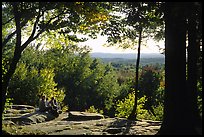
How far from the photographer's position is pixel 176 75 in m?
11.5

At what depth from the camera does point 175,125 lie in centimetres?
1164

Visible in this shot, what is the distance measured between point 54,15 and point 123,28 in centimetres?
341

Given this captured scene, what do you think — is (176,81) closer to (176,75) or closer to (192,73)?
(176,75)

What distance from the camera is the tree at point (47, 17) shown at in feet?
43.5

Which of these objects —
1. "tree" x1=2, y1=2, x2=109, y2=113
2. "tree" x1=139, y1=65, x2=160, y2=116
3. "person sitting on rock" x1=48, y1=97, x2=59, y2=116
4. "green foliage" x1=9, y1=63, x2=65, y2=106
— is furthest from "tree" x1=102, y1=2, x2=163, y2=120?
"tree" x1=139, y1=65, x2=160, y2=116

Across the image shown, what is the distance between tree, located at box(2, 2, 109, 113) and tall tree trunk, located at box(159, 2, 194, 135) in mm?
3420

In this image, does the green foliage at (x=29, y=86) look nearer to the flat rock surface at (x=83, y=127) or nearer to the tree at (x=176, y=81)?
the flat rock surface at (x=83, y=127)

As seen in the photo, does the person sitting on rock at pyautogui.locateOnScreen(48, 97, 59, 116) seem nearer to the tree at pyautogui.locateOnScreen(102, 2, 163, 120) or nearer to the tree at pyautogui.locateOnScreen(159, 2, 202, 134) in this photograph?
the tree at pyautogui.locateOnScreen(102, 2, 163, 120)

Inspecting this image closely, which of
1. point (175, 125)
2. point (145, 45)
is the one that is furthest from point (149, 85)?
point (175, 125)

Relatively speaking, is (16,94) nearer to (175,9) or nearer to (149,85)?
(149,85)

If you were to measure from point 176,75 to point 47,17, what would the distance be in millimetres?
7623

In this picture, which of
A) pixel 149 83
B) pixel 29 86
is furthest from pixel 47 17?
pixel 149 83

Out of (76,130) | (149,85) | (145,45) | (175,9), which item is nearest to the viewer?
(175,9)

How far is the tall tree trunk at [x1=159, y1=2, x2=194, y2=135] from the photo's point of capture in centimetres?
1148
